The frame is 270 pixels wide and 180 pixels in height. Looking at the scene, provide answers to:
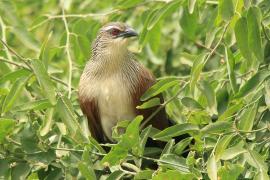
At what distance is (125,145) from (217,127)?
44cm

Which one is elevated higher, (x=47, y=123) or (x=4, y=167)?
(x=47, y=123)

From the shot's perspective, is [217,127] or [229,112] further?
[229,112]

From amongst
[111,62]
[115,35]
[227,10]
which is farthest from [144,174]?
[115,35]

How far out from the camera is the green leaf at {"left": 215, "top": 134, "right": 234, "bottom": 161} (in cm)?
379

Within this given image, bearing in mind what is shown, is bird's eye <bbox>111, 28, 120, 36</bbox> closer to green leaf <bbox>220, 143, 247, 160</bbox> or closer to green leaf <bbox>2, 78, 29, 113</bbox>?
green leaf <bbox>2, 78, 29, 113</bbox>

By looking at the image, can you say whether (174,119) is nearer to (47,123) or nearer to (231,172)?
(47,123)

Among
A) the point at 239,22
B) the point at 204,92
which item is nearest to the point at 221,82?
the point at 204,92

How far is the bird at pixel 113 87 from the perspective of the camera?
5.04 meters

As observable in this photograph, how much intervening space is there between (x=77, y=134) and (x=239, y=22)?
97 cm

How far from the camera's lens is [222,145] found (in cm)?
381

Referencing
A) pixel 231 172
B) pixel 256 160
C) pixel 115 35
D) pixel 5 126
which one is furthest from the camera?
pixel 115 35

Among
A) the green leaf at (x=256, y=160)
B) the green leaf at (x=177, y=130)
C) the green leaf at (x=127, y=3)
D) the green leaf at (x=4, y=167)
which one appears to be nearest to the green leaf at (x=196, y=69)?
the green leaf at (x=177, y=130)

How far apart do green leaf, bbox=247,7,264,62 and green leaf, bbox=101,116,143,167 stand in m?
0.64

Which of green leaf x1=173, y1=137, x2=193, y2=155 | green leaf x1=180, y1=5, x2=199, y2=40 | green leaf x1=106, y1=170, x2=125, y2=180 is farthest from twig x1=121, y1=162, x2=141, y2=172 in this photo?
green leaf x1=180, y1=5, x2=199, y2=40
